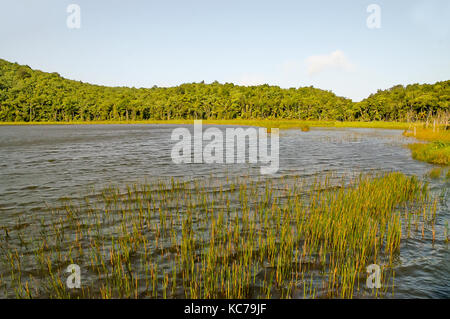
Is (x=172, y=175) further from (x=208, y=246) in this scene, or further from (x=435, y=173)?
(x=435, y=173)

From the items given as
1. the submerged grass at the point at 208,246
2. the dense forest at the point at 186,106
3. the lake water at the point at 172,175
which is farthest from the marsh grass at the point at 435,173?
the dense forest at the point at 186,106

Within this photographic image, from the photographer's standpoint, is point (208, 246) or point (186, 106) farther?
point (186, 106)

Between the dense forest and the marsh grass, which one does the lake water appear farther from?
the dense forest

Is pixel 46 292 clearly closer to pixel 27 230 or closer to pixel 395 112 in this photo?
pixel 27 230

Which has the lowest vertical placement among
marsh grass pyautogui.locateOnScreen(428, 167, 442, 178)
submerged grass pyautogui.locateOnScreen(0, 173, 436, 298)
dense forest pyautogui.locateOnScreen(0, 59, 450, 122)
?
submerged grass pyautogui.locateOnScreen(0, 173, 436, 298)

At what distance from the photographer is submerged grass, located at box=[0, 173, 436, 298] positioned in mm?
6309

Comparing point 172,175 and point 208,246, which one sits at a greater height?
point 172,175

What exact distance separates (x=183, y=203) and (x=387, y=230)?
25.8 ft

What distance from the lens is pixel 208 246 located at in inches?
324

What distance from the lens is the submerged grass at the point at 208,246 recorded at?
6.31 metres

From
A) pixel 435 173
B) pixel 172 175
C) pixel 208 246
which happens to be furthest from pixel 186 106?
pixel 208 246

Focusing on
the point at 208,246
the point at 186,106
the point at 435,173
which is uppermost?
the point at 186,106

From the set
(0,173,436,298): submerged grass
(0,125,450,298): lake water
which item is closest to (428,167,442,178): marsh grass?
(0,125,450,298): lake water
